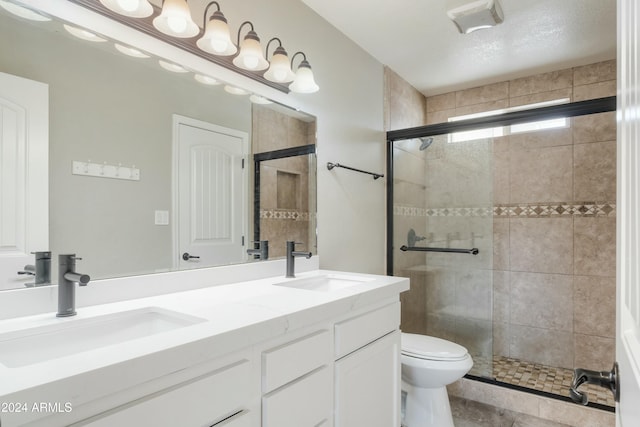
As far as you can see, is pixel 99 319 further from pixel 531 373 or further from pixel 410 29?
pixel 531 373

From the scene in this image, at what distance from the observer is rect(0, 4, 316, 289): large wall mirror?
1094mm

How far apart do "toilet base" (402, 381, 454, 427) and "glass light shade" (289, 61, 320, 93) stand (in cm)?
172

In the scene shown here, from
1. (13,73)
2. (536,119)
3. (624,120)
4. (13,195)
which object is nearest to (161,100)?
(13,73)

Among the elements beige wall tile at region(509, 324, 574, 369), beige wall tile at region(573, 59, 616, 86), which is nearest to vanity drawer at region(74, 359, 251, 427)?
beige wall tile at region(509, 324, 574, 369)

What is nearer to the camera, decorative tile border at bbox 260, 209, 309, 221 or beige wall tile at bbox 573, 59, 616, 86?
decorative tile border at bbox 260, 209, 309, 221

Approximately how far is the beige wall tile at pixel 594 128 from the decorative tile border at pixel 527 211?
0.49 metres

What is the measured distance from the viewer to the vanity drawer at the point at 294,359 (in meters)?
0.96

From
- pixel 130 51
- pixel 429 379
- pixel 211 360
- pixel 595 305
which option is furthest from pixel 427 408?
pixel 130 51

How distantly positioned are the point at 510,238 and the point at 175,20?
2.90 m

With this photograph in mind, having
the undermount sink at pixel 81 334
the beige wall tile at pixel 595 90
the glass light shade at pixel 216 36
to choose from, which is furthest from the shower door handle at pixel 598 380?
the beige wall tile at pixel 595 90

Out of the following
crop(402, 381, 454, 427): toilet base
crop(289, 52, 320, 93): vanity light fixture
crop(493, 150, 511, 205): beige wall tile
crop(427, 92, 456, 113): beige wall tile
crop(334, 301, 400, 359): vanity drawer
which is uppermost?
crop(427, 92, 456, 113): beige wall tile

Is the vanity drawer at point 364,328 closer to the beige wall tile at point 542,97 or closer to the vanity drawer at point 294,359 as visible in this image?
the vanity drawer at point 294,359

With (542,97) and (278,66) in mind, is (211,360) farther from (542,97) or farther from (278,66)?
(542,97)

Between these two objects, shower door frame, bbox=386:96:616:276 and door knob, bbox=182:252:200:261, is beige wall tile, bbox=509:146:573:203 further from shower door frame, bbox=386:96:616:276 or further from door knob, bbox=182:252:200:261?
door knob, bbox=182:252:200:261
